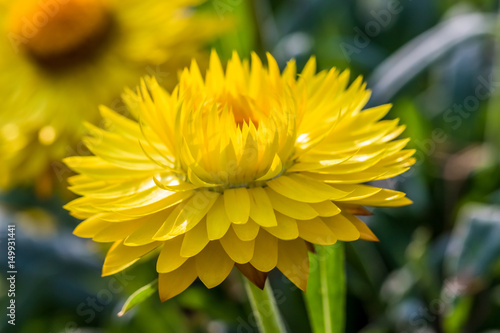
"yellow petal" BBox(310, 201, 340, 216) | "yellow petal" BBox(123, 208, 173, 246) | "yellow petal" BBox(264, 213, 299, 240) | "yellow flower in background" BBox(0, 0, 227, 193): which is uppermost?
"yellow flower in background" BBox(0, 0, 227, 193)

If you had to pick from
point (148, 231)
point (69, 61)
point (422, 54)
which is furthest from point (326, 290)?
point (69, 61)

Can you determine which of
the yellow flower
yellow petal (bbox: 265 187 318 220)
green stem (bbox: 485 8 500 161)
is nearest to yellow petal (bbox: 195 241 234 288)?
the yellow flower

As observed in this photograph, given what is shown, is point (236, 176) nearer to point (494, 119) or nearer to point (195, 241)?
point (195, 241)

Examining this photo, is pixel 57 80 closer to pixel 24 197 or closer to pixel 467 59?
pixel 24 197

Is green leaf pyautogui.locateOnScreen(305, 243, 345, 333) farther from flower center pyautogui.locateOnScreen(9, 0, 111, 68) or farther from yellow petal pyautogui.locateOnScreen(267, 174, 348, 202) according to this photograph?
flower center pyautogui.locateOnScreen(9, 0, 111, 68)

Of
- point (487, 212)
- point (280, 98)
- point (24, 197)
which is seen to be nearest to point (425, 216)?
point (487, 212)

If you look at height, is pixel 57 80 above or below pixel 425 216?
above

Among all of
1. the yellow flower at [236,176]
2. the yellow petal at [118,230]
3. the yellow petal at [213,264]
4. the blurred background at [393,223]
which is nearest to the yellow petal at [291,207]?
the yellow flower at [236,176]
